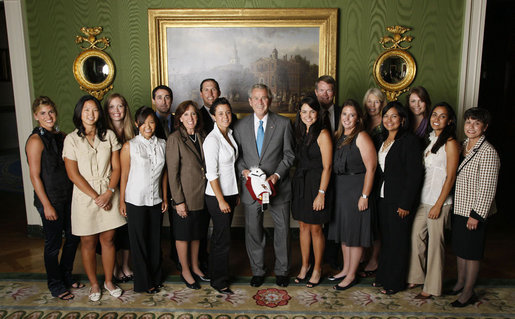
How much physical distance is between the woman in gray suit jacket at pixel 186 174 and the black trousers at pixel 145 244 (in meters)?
0.19

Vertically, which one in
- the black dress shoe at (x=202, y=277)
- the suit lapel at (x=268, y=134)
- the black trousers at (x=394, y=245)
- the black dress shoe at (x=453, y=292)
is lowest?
the black dress shoe at (x=453, y=292)

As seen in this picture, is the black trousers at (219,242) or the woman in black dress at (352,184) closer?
the woman in black dress at (352,184)

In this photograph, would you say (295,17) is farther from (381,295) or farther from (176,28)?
(381,295)

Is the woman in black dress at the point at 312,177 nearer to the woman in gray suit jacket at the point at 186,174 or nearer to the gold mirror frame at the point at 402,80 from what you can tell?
the woman in gray suit jacket at the point at 186,174

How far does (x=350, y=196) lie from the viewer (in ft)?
11.2

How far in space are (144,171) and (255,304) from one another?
58.6 inches

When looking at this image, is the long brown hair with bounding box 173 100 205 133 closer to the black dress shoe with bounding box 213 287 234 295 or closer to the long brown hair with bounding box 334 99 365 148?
the long brown hair with bounding box 334 99 365 148

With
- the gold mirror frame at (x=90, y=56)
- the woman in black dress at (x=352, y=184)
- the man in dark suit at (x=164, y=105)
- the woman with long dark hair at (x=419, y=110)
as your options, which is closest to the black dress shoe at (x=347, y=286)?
the woman in black dress at (x=352, y=184)

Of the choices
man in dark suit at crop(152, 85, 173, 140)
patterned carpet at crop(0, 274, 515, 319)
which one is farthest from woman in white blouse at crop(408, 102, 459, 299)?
man in dark suit at crop(152, 85, 173, 140)

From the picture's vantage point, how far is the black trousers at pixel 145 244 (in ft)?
10.9

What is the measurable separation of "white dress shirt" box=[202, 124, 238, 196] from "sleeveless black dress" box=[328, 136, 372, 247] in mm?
915

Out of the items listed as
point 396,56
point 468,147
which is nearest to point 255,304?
point 468,147

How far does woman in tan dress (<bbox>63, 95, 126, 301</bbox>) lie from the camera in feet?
10.4

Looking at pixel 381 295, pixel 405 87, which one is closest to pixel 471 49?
pixel 405 87
